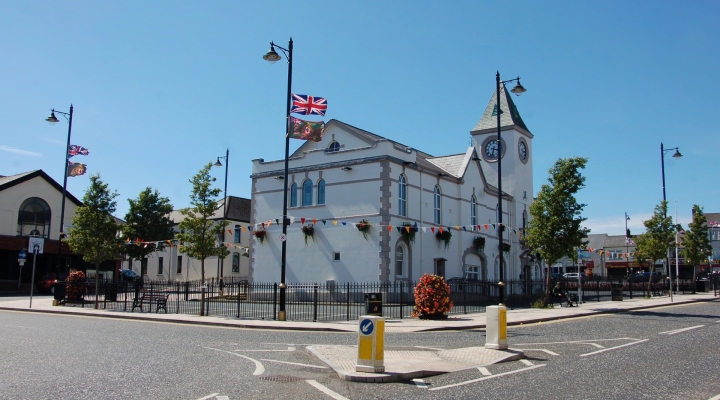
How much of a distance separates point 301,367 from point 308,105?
14.0 metres

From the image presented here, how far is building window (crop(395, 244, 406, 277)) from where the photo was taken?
113ft

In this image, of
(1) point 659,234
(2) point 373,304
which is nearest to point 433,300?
(2) point 373,304

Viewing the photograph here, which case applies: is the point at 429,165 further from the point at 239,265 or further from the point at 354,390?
the point at 354,390

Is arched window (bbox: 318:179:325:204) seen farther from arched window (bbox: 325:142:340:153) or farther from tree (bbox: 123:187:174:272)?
tree (bbox: 123:187:174:272)

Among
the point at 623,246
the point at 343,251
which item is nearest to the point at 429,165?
the point at 343,251

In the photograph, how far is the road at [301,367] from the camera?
28.1ft

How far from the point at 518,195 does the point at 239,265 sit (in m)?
26.4

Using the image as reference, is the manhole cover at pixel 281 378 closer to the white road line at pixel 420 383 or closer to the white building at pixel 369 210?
the white road line at pixel 420 383

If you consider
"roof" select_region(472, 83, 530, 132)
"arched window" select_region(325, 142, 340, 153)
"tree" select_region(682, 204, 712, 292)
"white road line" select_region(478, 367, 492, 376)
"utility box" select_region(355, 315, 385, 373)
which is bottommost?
"white road line" select_region(478, 367, 492, 376)

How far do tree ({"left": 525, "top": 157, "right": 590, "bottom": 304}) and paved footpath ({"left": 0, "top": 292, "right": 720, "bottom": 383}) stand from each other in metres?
3.73

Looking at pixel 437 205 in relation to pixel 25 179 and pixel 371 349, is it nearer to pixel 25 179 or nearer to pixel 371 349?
pixel 371 349

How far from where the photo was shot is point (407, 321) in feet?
72.9

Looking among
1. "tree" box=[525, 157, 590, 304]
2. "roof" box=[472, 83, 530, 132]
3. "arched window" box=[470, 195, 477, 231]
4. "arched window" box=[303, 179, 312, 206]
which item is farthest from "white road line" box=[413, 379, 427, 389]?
"roof" box=[472, 83, 530, 132]

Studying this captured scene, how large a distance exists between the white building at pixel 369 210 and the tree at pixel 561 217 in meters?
7.23
